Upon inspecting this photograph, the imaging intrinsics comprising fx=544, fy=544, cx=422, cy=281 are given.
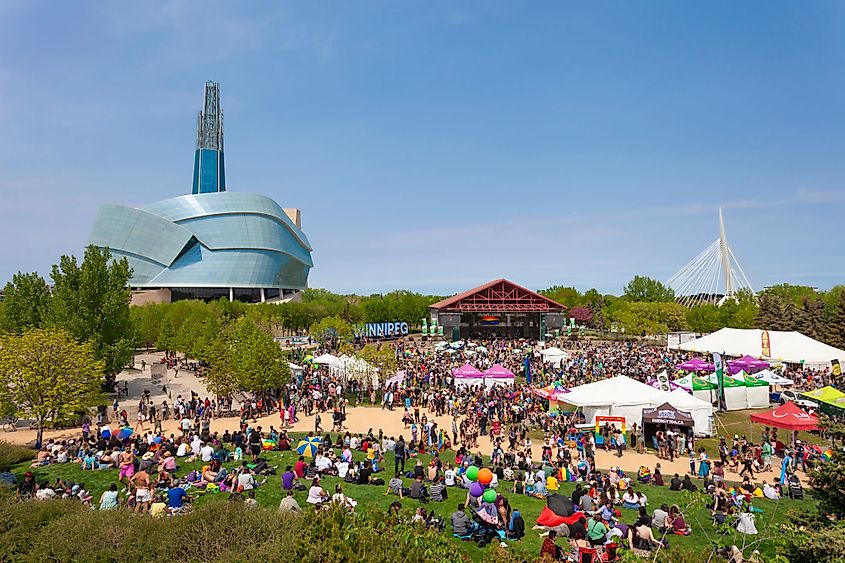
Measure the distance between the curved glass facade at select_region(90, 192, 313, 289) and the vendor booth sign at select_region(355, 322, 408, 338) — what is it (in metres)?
38.0

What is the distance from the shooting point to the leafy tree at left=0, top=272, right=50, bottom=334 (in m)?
30.3

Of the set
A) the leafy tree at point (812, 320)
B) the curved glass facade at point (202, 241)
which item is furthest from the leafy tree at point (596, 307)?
the curved glass facade at point (202, 241)

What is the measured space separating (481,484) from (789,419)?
10.8 metres

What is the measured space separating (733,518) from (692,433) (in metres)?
8.39

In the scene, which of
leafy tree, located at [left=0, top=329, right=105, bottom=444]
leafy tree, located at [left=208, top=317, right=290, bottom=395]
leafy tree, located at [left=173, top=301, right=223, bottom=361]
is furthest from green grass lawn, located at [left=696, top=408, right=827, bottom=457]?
leafy tree, located at [left=173, top=301, right=223, bottom=361]

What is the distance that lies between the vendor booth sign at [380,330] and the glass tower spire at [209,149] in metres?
65.2

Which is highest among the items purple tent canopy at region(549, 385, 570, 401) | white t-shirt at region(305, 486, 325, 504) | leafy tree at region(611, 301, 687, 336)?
leafy tree at region(611, 301, 687, 336)

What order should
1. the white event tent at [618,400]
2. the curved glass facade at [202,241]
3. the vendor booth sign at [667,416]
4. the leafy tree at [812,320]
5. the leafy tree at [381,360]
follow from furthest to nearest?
the curved glass facade at [202,241] → the leafy tree at [812,320] → the leafy tree at [381,360] → the white event tent at [618,400] → the vendor booth sign at [667,416]

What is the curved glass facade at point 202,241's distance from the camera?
85750 mm

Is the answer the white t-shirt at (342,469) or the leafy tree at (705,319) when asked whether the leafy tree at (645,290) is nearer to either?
the leafy tree at (705,319)

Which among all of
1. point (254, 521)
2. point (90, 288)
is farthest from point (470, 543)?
point (90, 288)

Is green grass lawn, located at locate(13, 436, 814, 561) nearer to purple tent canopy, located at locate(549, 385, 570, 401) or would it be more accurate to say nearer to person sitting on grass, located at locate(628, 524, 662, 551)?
person sitting on grass, located at locate(628, 524, 662, 551)

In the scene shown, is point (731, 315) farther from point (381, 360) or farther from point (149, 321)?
point (149, 321)

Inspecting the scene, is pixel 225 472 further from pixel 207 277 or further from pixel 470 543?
pixel 207 277
